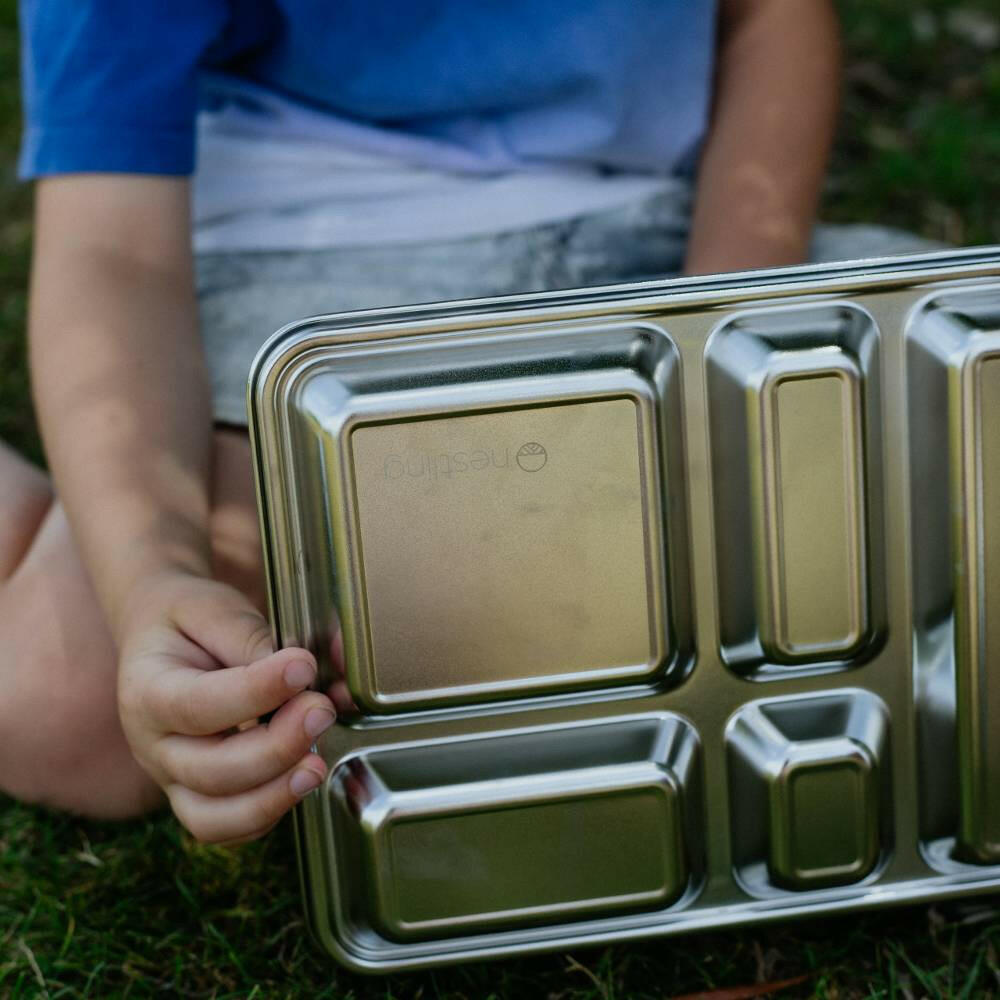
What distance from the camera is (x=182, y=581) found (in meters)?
0.78

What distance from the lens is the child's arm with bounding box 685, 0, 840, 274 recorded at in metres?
1.09

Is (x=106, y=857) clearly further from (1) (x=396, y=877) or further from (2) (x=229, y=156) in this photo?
(2) (x=229, y=156)

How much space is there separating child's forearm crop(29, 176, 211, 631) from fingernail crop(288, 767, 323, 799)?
0.77 ft

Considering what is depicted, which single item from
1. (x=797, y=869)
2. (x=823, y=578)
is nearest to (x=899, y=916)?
(x=797, y=869)

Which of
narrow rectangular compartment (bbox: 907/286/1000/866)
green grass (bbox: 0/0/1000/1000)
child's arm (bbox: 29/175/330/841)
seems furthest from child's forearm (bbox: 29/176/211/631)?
narrow rectangular compartment (bbox: 907/286/1000/866)

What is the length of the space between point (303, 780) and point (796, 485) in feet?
1.06

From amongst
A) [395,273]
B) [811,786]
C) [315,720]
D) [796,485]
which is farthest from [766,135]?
[315,720]

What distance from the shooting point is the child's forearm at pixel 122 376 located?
0.86 meters

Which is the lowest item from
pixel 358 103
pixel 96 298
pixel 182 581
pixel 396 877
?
pixel 396 877

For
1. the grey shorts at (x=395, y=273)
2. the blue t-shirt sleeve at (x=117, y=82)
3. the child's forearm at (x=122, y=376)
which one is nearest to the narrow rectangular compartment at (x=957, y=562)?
the grey shorts at (x=395, y=273)

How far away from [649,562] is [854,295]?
0.19 metres

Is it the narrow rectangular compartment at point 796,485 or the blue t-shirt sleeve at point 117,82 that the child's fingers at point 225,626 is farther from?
the blue t-shirt sleeve at point 117,82

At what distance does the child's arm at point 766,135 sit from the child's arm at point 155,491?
0.46 meters

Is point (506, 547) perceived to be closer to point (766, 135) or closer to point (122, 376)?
point (122, 376)
